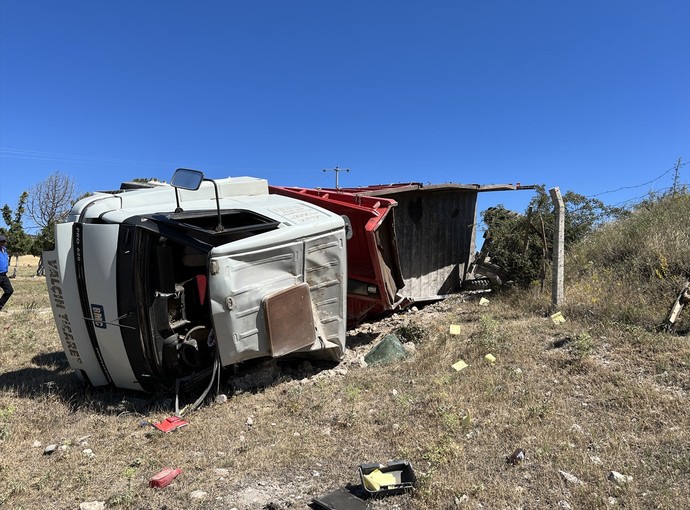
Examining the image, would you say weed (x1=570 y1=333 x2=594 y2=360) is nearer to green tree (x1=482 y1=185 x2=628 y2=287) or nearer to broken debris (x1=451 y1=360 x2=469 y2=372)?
broken debris (x1=451 y1=360 x2=469 y2=372)

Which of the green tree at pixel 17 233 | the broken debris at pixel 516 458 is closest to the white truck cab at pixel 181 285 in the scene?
the broken debris at pixel 516 458

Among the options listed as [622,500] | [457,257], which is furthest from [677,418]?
[457,257]

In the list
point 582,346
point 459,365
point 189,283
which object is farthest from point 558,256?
point 189,283

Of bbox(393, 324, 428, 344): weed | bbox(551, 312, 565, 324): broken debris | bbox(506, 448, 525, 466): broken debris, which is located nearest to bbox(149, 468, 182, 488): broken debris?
bbox(506, 448, 525, 466): broken debris

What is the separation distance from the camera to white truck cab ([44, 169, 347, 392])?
14.5ft

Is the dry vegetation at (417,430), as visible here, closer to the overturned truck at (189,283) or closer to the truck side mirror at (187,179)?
the overturned truck at (189,283)

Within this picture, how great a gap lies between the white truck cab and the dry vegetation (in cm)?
47

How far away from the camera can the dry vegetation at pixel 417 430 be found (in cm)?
299

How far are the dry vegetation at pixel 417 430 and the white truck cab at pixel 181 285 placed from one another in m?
0.47

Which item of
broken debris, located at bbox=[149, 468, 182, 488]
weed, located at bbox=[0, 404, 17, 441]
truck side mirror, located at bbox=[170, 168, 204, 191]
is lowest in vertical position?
weed, located at bbox=[0, 404, 17, 441]

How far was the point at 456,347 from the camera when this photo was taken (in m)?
5.73

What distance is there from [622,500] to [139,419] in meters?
3.85

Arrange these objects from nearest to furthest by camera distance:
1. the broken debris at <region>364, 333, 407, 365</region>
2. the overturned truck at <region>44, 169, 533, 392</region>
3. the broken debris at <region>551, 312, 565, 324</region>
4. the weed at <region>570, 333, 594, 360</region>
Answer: the overturned truck at <region>44, 169, 533, 392</region> < the weed at <region>570, 333, 594, 360</region> < the broken debris at <region>364, 333, 407, 365</region> < the broken debris at <region>551, 312, 565, 324</region>

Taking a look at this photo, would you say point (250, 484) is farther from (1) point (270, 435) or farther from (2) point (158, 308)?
(2) point (158, 308)
